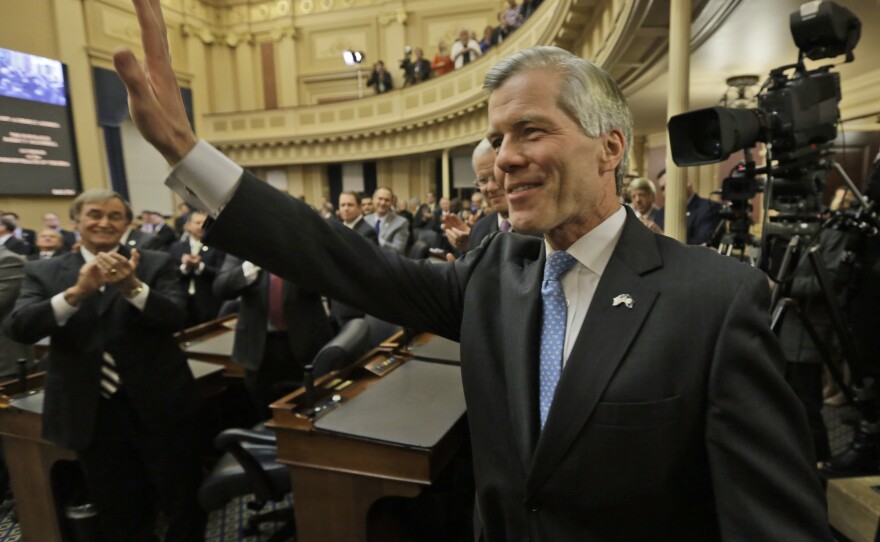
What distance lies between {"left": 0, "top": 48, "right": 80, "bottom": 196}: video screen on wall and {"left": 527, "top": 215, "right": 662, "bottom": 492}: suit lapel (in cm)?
1181

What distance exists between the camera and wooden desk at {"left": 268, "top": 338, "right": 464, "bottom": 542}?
1.59 meters

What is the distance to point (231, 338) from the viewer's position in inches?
129

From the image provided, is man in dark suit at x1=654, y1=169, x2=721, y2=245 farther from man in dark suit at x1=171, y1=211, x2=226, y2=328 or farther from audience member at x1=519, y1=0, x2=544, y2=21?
audience member at x1=519, y1=0, x2=544, y2=21

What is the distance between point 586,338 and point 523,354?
0.12m

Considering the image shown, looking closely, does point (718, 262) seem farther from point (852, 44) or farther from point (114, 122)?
point (114, 122)

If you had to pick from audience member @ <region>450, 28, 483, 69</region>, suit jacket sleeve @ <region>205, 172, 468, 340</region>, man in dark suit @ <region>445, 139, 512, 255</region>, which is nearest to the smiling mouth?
suit jacket sleeve @ <region>205, 172, 468, 340</region>

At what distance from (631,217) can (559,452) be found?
447 mm

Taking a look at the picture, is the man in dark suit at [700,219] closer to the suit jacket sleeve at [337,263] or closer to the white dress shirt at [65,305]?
the suit jacket sleeve at [337,263]

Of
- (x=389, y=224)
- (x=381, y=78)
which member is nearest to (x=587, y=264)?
(x=389, y=224)

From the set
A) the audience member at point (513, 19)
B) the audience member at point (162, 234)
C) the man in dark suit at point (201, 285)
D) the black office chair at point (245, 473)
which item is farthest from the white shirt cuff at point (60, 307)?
the audience member at point (513, 19)

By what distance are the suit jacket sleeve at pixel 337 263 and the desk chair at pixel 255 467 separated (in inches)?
48.0

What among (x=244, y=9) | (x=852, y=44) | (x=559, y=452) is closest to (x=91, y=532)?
(x=559, y=452)

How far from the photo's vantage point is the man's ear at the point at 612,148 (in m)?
0.91

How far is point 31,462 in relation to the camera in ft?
7.04
